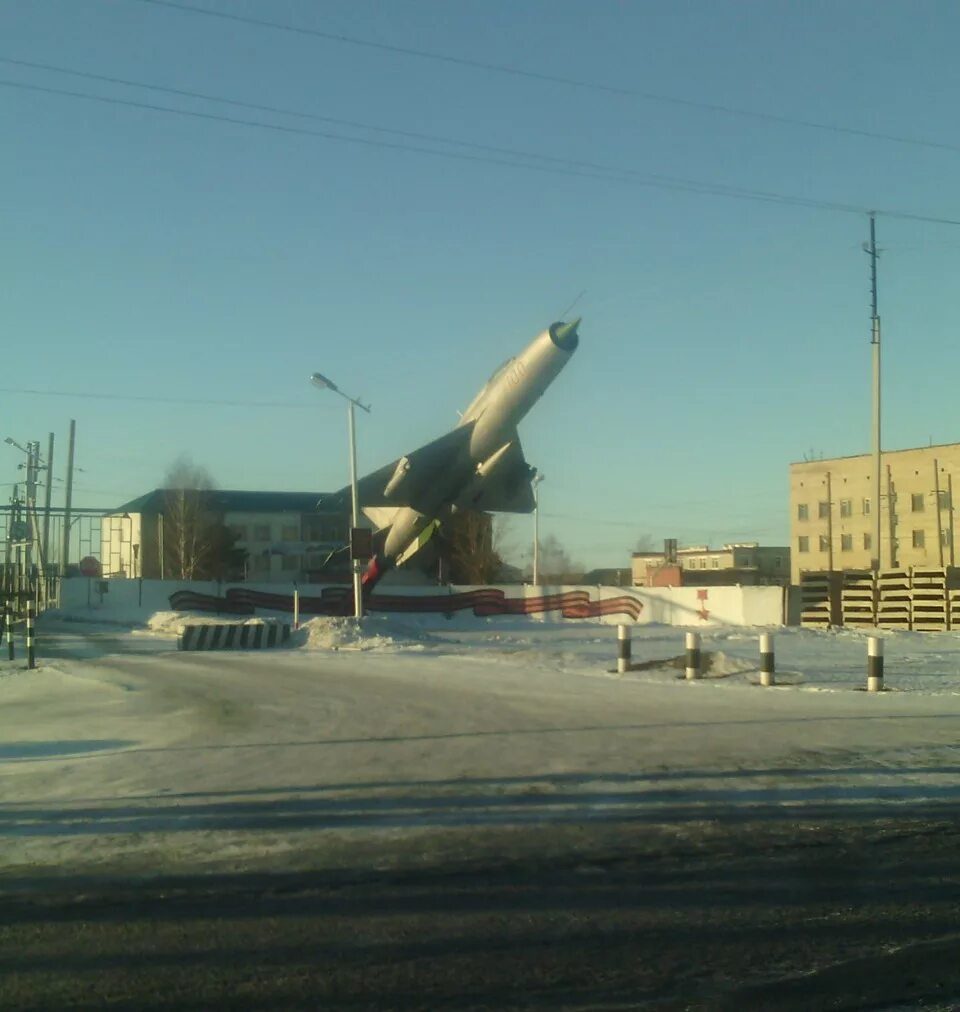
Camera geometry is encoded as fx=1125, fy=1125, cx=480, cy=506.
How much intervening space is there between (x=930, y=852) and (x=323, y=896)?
393 centimetres

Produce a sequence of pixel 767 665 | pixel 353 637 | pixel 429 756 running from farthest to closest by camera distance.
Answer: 1. pixel 353 637
2. pixel 767 665
3. pixel 429 756

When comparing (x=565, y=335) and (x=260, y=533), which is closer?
(x=565, y=335)

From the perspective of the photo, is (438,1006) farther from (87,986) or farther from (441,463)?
(441,463)

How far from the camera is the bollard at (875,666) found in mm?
16766

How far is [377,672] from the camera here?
2141 centimetres

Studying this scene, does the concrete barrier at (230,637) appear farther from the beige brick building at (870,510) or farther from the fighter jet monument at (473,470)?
the beige brick building at (870,510)

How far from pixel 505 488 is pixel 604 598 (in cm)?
1363

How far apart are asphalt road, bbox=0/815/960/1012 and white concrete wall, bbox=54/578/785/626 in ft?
114

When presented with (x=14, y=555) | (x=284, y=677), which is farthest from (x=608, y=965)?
(x=14, y=555)

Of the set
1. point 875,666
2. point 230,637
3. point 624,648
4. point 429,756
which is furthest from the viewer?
point 230,637

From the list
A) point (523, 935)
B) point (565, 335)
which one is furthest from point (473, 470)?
point (523, 935)

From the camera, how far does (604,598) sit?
4966 cm

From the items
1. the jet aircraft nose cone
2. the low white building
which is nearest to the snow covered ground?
the jet aircraft nose cone

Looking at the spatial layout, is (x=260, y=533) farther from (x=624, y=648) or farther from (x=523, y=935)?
(x=523, y=935)
